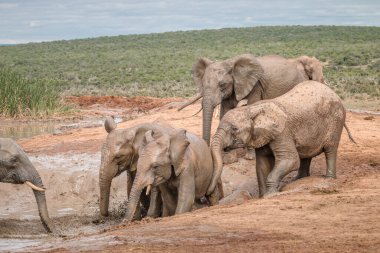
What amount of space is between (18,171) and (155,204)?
180cm

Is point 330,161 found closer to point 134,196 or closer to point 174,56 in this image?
point 134,196

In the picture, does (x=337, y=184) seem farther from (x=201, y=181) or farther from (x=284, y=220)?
(x=284, y=220)

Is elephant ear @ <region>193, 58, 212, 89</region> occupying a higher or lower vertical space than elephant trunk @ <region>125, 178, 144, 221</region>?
higher

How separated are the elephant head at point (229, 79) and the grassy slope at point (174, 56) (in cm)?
1652

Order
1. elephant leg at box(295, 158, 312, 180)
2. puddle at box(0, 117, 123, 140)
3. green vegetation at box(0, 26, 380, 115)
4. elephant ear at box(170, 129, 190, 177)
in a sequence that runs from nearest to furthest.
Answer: elephant ear at box(170, 129, 190, 177) → elephant leg at box(295, 158, 312, 180) → puddle at box(0, 117, 123, 140) → green vegetation at box(0, 26, 380, 115)

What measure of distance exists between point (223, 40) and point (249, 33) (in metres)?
9.92

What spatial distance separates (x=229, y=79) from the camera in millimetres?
13852

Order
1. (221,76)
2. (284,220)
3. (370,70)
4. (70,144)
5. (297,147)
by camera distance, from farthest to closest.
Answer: (370,70), (70,144), (221,76), (297,147), (284,220)

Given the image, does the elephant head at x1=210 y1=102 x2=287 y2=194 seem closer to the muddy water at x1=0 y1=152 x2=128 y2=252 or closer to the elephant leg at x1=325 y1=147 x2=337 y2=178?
the elephant leg at x1=325 y1=147 x2=337 y2=178

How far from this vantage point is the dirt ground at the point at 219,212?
8383mm

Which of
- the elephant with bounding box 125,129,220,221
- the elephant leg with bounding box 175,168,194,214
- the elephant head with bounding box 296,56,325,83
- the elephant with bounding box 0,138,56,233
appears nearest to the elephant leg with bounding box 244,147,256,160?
the elephant head with bounding box 296,56,325,83

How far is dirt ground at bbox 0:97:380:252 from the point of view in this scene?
8.38 m

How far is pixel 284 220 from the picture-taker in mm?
9195

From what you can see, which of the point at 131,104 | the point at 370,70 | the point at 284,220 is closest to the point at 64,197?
the point at 284,220
